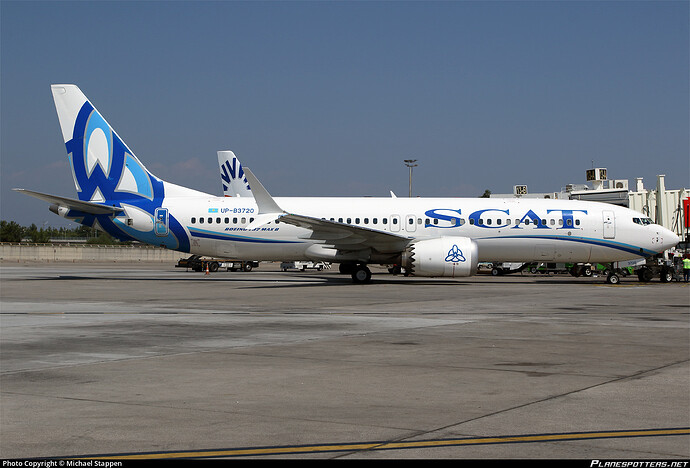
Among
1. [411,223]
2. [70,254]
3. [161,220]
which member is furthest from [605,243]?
[70,254]

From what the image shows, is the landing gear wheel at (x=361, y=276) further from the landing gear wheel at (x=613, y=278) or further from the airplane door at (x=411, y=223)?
the landing gear wheel at (x=613, y=278)

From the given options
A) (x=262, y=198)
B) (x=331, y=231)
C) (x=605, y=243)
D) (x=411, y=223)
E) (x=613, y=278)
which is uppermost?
(x=262, y=198)

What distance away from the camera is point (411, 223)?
34.7m

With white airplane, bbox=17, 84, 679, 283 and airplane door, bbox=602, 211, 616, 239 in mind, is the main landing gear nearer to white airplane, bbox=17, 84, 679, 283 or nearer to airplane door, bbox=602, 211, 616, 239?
white airplane, bbox=17, 84, 679, 283

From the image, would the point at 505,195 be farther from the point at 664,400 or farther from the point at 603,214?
the point at 664,400

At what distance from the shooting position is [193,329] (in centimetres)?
1484

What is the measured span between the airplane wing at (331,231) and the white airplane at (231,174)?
2365cm

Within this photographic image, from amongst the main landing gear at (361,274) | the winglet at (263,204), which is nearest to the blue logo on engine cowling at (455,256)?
the main landing gear at (361,274)

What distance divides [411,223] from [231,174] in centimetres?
2702

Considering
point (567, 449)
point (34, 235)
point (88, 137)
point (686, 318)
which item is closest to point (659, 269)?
point (686, 318)

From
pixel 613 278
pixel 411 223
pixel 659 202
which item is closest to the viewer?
pixel 411 223

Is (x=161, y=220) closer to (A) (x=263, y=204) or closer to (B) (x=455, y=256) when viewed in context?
(A) (x=263, y=204)

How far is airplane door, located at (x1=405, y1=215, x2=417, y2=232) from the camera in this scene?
114 ft

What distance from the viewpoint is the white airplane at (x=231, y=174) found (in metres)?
58.0
